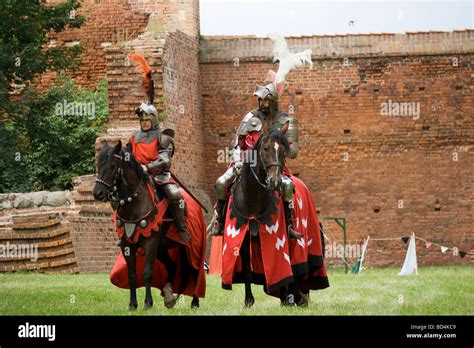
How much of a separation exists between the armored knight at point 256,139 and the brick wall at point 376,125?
14.9 m

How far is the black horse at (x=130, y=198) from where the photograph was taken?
36.6ft

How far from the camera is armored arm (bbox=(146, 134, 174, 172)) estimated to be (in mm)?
11938

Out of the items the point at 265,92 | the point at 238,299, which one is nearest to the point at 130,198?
the point at 265,92

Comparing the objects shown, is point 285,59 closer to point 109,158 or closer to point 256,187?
point 256,187

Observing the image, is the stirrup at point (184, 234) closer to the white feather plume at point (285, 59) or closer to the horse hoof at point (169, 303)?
the horse hoof at point (169, 303)

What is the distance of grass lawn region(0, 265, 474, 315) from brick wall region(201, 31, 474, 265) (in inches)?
391

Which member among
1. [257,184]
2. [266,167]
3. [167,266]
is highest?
[266,167]

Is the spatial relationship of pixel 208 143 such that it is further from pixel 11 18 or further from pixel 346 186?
pixel 11 18

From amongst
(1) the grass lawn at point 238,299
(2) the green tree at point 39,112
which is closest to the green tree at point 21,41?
(2) the green tree at point 39,112

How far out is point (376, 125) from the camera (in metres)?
27.2

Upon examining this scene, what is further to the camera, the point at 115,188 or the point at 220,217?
the point at 220,217

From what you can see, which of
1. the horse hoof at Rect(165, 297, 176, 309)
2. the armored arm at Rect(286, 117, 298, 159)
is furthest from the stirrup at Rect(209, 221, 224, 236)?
the armored arm at Rect(286, 117, 298, 159)

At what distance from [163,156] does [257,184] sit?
128cm

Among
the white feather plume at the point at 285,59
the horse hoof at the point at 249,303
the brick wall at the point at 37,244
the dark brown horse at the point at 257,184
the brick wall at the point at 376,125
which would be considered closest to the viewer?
the dark brown horse at the point at 257,184
